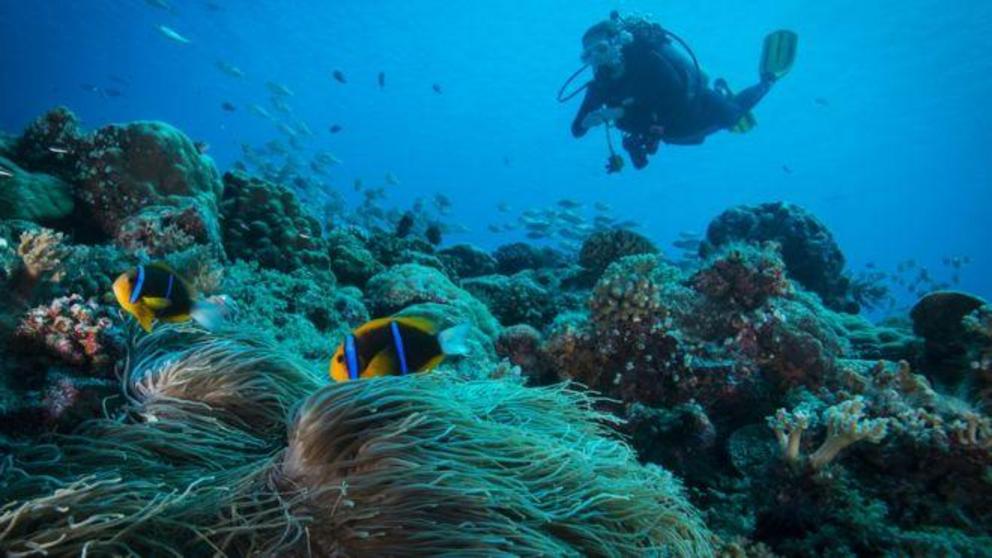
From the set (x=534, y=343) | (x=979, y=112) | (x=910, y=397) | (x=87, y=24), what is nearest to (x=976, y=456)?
(x=910, y=397)

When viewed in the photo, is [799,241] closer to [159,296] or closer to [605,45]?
[605,45]

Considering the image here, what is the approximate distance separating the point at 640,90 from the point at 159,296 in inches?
481

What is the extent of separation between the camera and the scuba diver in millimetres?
12367

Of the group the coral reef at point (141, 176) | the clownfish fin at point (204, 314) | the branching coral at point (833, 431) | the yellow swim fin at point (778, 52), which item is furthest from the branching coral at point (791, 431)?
the yellow swim fin at point (778, 52)

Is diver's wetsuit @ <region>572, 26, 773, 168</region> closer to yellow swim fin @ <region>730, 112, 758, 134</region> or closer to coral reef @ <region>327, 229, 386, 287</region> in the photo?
yellow swim fin @ <region>730, 112, 758, 134</region>

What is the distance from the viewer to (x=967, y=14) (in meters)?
36.3

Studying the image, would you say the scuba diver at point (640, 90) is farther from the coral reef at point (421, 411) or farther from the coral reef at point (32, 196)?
the coral reef at point (32, 196)

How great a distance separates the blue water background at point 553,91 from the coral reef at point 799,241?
25.1 metres

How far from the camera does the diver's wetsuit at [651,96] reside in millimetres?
12648

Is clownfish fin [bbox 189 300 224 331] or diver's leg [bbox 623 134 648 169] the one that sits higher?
diver's leg [bbox 623 134 648 169]

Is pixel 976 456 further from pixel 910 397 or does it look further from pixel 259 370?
pixel 259 370

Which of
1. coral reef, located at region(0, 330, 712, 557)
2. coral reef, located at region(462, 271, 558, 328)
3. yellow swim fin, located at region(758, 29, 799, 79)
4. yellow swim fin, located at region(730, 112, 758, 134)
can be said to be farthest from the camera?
yellow swim fin, located at region(758, 29, 799, 79)

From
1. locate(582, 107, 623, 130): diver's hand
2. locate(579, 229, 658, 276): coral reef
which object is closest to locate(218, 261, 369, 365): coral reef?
locate(579, 229, 658, 276): coral reef

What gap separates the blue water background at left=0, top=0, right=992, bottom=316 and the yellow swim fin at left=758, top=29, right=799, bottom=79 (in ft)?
74.2
